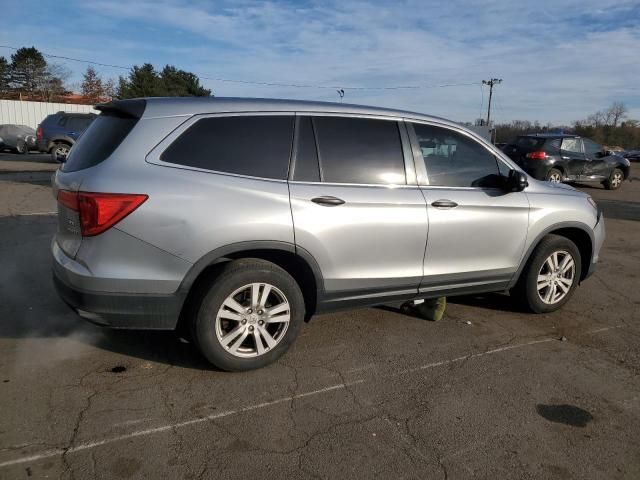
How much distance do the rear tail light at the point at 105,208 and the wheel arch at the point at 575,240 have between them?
327cm

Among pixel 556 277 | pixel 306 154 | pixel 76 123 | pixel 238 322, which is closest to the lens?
pixel 238 322

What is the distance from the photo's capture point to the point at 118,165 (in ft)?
10.1

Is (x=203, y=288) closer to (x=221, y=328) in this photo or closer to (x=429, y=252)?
(x=221, y=328)

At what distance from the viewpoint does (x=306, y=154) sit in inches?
141

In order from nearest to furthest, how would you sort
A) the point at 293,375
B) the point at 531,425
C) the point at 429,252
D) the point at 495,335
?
the point at 531,425, the point at 293,375, the point at 429,252, the point at 495,335

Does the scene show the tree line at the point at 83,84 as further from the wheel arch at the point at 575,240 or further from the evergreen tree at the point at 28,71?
the wheel arch at the point at 575,240

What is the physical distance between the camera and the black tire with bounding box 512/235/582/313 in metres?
4.61

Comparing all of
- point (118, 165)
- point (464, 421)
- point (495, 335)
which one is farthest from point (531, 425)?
point (118, 165)

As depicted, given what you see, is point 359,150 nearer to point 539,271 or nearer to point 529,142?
point 539,271

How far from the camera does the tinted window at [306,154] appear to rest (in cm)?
353

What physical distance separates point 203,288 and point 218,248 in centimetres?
29

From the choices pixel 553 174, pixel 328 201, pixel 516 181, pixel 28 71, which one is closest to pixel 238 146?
pixel 328 201

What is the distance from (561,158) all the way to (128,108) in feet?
45.3

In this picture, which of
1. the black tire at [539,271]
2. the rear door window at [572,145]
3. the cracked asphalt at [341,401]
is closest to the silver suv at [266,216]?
the black tire at [539,271]
